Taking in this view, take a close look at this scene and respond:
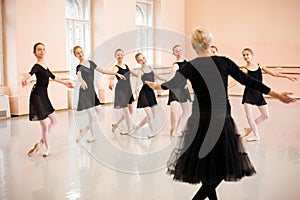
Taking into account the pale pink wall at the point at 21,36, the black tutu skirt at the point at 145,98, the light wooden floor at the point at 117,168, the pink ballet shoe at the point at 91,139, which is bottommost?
the light wooden floor at the point at 117,168

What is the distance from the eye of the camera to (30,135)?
6.12 meters

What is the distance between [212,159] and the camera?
8.50ft

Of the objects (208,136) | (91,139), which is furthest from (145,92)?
(208,136)

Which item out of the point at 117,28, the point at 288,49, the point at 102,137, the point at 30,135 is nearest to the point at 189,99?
the point at 102,137

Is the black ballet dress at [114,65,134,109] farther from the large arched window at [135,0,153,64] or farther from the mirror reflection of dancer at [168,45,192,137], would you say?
the large arched window at [135,0,153,64]

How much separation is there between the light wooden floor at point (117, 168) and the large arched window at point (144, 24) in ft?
18.8

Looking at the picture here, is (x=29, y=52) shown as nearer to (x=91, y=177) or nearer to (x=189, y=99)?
(x=189, y=99)

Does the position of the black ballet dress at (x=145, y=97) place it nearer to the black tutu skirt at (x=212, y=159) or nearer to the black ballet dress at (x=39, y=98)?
the black ballet dress at (x=39, y=98)

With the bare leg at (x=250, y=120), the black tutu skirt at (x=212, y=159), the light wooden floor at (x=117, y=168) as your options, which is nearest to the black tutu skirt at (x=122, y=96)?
the light wooden floor at (x=117, y=168)

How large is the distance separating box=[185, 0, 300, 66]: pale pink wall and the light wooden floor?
5148mm

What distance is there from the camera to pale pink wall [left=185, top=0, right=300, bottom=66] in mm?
11219

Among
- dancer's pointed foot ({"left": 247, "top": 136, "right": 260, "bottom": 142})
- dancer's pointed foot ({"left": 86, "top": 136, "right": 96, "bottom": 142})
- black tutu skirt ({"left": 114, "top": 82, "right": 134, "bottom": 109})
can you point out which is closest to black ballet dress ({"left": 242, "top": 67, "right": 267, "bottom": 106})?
dancer's pointed foot ({"left": 247, "top": 136, "right": 260, "bottom": 142})

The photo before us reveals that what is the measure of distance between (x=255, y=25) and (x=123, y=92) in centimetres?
706

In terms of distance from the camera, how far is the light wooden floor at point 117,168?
11.3ft
